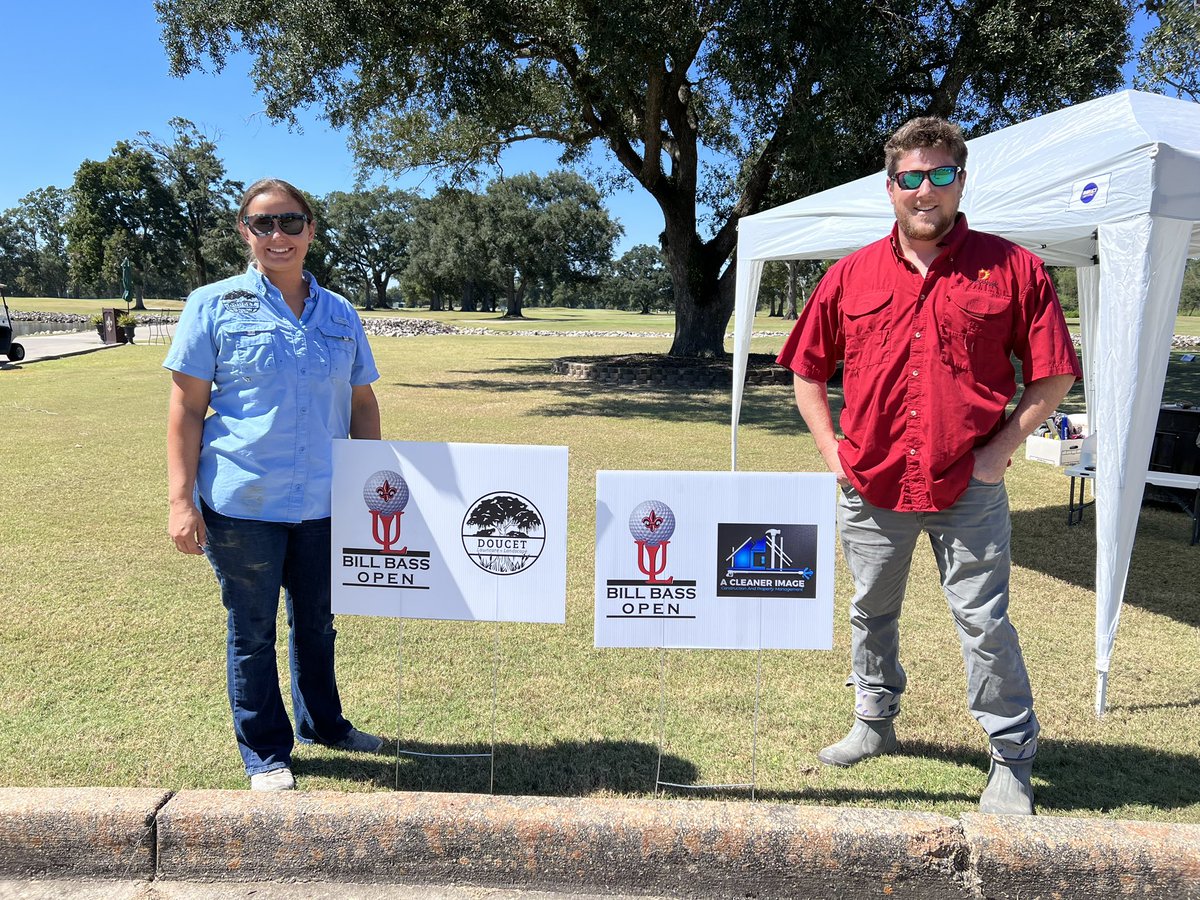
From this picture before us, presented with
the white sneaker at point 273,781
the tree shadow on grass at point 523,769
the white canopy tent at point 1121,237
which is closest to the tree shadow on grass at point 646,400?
the white canopy tent at point 1121,237

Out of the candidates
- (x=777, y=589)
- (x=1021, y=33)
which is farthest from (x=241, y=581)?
(x=1021, y=33)

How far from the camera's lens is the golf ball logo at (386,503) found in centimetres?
283

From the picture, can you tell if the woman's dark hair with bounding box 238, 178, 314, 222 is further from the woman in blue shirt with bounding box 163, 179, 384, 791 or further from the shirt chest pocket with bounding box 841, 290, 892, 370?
the shirt chest pocket with bounding box 841, 290, 892, 370

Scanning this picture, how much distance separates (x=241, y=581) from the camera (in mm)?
2738

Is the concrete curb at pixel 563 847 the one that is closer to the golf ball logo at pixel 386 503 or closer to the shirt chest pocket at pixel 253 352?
the golf ball logo at pixel 386 503

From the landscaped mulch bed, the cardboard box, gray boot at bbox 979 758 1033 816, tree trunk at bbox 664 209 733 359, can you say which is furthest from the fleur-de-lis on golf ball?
tree trunk at bbox 664 209 733 359

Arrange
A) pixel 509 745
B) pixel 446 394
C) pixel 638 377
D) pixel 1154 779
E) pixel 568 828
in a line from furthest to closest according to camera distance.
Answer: pixel 638 377 < pixel 446 394 < pixel 509 745 < pixel 1154 779 < pixel 568 828

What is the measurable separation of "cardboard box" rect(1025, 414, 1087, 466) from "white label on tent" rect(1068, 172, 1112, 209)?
311cm

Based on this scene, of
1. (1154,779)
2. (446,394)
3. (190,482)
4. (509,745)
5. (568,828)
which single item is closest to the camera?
(568,828)

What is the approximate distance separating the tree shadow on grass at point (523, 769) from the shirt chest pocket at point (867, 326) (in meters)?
1.63

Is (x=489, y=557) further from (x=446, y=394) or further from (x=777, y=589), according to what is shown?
(x=446, y=394)

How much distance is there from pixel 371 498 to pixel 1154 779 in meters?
2.99

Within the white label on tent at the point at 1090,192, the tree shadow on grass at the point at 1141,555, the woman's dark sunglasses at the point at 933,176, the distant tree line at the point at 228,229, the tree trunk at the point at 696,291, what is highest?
the distant tree line at the point at 228,229

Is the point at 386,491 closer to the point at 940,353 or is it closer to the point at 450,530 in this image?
the point at 450,530
